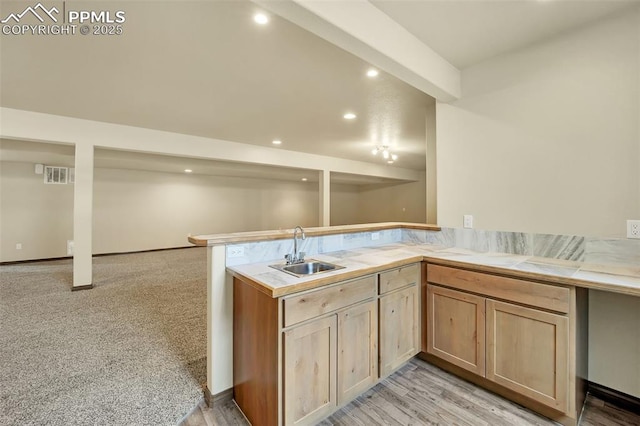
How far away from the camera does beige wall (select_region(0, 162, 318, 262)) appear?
5.93 m

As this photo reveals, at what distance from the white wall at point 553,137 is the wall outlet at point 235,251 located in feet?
6.68

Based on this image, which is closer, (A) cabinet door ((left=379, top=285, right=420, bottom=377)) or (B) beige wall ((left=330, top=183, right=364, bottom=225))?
(A) cabinet door ((left=379, top=285, right=420, bottom=377))

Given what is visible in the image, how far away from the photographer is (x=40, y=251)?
617 centimetres

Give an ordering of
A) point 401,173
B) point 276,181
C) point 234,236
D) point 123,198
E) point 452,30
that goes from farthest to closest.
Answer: point 276,181
point 401,173
point 123,198
point 452,30
point 234,236

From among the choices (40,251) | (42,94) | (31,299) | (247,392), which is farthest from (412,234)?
(40,251)

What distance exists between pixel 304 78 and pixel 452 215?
203 cm

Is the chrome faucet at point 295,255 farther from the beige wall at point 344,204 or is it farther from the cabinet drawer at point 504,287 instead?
the beige wall at point 344,204

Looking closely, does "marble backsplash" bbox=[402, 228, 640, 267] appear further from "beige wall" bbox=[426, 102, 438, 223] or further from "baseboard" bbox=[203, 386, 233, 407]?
"baseboard" bbox=[203, 386, 233, 407]

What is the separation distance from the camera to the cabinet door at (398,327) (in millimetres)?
1927

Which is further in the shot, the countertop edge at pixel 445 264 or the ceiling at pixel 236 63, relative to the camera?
the ceiling at pixel 236 63

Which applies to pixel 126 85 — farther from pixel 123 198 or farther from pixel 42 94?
pixel 123 198

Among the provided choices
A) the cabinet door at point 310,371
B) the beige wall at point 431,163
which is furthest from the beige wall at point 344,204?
the cabinet door at point 310,371

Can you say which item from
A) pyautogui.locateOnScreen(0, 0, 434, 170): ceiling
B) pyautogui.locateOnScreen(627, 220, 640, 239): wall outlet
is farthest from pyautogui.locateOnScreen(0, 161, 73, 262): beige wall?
pyautogui.locateOnScreen(627, 220, 640, 239): wall outlet

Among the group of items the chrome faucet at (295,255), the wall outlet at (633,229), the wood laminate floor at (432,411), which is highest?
the wall outlet at (633,229)
